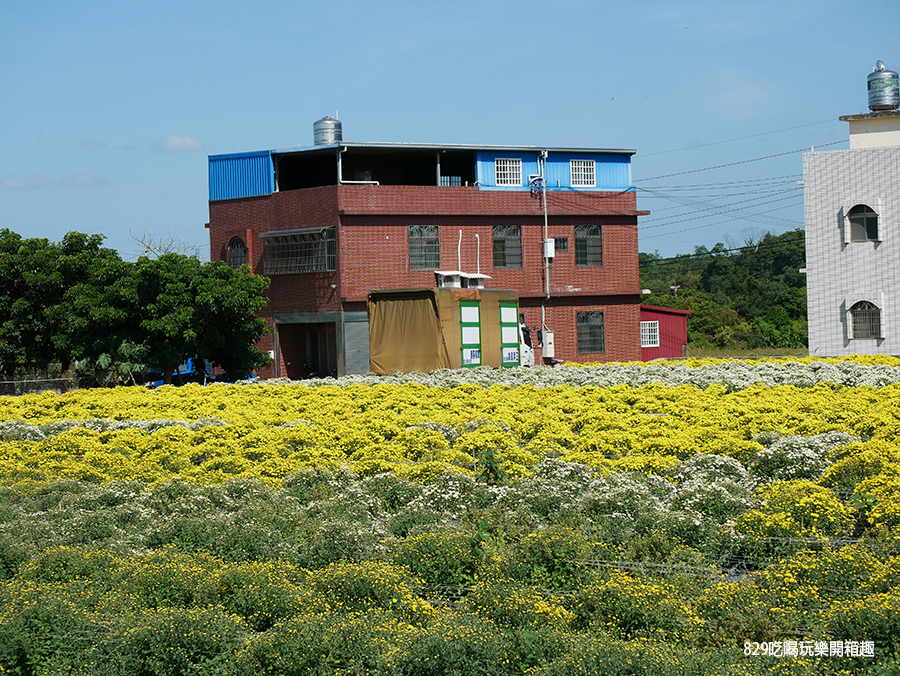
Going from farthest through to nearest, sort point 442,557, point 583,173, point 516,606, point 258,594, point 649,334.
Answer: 1. point 649,334
2. point 583,173
3. point 442,557
4. point 258,594
5. point 516,606

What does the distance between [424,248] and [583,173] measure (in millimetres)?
9137

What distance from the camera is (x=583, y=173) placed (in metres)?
44.7

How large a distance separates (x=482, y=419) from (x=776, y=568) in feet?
31.3

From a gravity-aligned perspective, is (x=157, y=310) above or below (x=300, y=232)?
below

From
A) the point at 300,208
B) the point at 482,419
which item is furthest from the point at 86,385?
the point at 482,419

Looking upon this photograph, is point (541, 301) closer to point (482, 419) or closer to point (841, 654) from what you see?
point (482, 419)

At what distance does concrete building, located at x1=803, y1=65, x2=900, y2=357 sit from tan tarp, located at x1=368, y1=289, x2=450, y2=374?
701 inches

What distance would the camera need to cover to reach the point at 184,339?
31.3 metres

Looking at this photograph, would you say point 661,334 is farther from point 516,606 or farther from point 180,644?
point 180,644

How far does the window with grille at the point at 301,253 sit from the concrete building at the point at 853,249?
20.3m

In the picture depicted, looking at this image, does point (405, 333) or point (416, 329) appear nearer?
point (416, 329)

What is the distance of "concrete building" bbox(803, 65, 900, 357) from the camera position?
3759 cm

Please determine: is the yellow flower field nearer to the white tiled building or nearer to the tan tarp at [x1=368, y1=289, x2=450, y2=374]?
the tan tarp at [x1=368, y1=289, x2=450, y2=374]

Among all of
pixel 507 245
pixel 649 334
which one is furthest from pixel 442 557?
pixel 649 334
